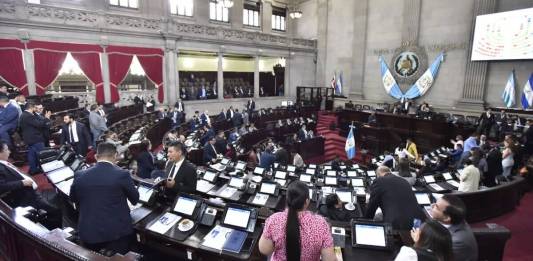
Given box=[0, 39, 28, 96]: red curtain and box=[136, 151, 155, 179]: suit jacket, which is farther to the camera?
box=[0, 39, 28, 96]: red curtain

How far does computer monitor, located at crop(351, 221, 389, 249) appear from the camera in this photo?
9.22 feet

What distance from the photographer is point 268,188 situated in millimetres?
4867

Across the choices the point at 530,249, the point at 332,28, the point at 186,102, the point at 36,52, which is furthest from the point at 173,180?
the point at 332,28

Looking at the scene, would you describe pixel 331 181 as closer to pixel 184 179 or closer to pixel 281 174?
pixel 281 174

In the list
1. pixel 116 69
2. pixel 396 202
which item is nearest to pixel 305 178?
pixel 396 202

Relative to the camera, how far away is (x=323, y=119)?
59.3ft

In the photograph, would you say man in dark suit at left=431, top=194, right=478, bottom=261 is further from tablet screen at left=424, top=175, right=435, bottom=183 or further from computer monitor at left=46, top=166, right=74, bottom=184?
computer monitor at left=46, top=166, right=74, bottom=184

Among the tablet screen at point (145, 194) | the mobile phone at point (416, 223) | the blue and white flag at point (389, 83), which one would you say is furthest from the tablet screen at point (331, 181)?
the blue and white flag at point (389, 83)

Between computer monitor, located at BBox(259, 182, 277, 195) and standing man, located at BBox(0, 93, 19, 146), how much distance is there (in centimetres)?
539

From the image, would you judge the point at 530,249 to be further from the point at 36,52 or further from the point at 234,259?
the point at 36,52

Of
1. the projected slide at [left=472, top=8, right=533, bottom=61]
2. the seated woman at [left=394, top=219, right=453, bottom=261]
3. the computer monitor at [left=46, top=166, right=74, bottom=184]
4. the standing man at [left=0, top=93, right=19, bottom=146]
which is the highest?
the projected slide at [left=472, top=8, right=533, bottom=61]

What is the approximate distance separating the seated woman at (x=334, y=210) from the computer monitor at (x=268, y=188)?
100 centimetres

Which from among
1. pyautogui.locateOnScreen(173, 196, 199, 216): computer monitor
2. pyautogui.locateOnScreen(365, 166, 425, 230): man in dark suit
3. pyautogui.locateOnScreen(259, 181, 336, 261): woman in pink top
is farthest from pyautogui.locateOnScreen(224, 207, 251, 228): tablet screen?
pyautogui.locateOnScreen(365, 166, 425, 230): man in dark suit

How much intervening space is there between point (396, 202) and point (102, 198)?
313cm
